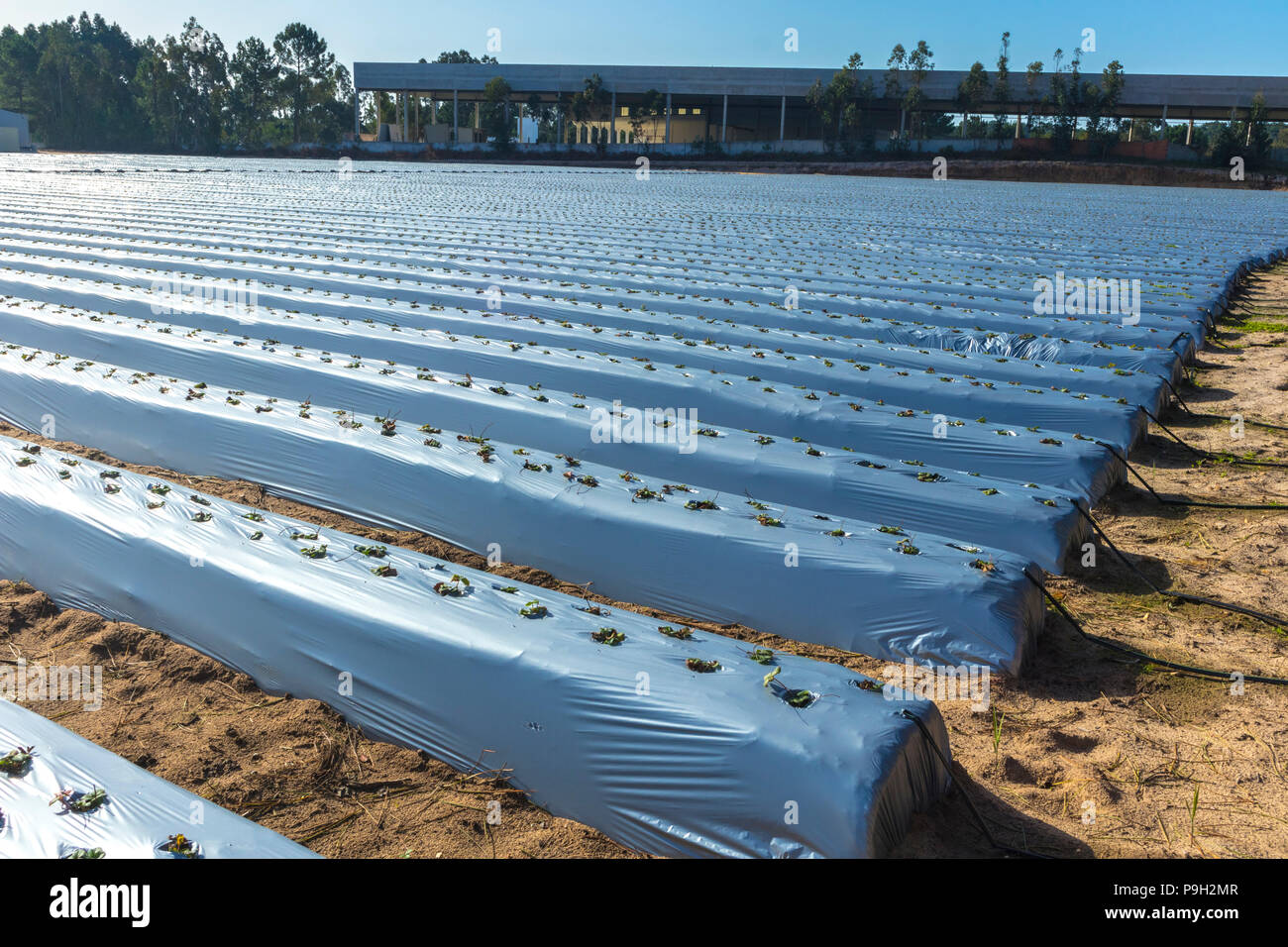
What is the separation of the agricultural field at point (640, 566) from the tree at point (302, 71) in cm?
7247

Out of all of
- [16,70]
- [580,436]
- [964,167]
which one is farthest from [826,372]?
[16,70]

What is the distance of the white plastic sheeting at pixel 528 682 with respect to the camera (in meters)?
3.19

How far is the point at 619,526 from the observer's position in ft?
16.9

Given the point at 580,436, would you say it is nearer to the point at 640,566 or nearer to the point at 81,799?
the point at 640,566

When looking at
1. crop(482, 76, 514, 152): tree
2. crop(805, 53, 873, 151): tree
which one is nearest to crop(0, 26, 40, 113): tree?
crop(482, 76, 514, 152): tree

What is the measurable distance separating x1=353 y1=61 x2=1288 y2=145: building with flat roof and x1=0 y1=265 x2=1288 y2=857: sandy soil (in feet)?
203

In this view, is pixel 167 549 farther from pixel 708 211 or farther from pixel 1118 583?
pixel 708 211

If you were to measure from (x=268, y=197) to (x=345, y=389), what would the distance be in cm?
2104

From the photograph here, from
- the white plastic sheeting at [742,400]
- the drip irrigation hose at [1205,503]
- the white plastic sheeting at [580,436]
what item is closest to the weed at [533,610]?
the white plastic sheeting at [580,436]

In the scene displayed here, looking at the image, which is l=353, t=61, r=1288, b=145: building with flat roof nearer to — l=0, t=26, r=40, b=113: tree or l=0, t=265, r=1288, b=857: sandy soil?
l=0, t=26, r=40, b=113: tree

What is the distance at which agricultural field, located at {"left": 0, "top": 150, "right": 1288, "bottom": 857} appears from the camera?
11.2 ft

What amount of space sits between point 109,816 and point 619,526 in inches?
111

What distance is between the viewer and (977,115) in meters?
68.3
